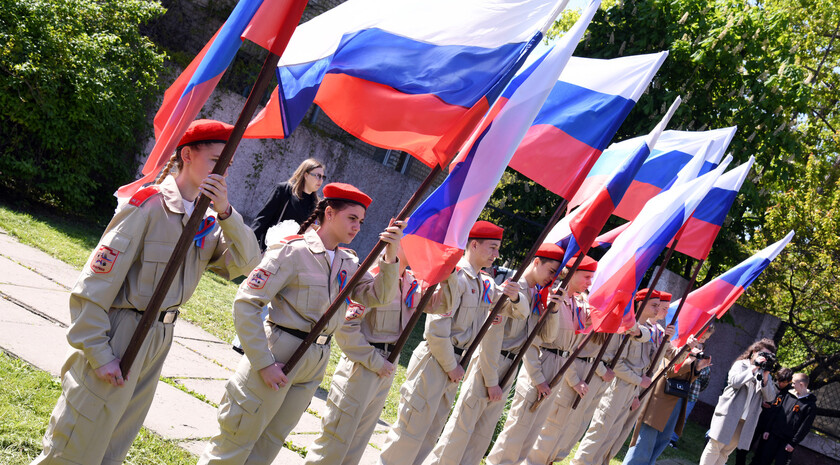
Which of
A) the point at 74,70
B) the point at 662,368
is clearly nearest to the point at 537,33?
the point at 662,368

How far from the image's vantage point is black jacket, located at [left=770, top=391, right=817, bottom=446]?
35.9 ft

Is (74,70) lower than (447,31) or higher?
lower

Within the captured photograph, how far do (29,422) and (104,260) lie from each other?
1.77 meters

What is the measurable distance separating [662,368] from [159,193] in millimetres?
7590

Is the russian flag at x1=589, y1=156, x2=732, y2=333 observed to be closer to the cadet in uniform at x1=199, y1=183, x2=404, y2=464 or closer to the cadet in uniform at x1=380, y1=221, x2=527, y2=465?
the cadet in uniform at x1=380, y1=221, x2=527, y2=465

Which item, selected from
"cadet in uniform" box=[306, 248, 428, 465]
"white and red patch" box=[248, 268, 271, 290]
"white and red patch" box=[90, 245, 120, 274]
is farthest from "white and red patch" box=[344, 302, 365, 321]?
"white and red patch" box=[90, 245, 120, 274]

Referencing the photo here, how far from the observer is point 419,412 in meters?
5.41

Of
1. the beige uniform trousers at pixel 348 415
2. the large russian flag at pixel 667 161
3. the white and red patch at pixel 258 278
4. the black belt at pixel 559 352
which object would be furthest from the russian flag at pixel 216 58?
the large russian flag at pixel 667 161

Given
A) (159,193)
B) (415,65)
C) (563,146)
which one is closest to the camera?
(159,193)

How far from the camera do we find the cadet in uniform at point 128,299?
302 cm

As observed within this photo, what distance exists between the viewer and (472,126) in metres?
4.29

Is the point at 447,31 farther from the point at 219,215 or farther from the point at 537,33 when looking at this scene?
the point at 219,215

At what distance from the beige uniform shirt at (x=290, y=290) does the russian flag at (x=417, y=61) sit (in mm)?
731

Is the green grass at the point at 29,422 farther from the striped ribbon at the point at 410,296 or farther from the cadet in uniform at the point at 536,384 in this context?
the cadet in uniform at the point at 536,384
